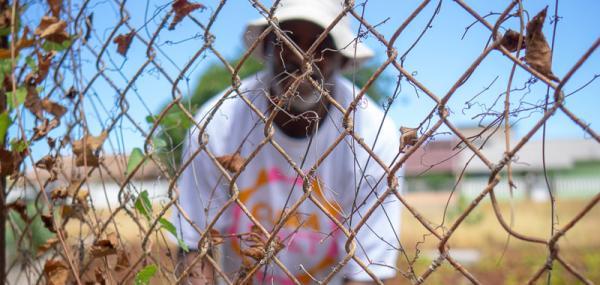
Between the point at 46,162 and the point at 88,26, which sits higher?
the point at 88,26

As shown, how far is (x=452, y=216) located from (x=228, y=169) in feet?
61.6

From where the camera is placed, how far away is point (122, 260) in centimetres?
126

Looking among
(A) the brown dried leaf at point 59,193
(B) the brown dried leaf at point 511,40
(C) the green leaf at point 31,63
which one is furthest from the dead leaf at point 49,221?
(B) the brown dried leaf at point 511,40

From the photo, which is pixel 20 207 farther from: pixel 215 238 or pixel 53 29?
pixel 215 238

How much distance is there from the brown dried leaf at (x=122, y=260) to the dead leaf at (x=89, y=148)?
0.72 ft

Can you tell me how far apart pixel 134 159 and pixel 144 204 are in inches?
4.3

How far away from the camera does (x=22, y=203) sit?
146cm

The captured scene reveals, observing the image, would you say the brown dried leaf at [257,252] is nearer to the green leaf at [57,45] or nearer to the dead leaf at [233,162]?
the dead leaf at [233,162]

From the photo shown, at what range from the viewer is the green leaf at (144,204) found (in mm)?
1179

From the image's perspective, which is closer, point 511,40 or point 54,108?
point 511,40

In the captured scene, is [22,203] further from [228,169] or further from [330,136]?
[330,136]

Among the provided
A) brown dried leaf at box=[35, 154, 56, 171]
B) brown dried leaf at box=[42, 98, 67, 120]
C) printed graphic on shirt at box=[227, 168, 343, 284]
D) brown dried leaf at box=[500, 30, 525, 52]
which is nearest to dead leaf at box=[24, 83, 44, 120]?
brown dried leaf at box=[42, 98, 67, 120]

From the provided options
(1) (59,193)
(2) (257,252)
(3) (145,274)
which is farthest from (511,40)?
(1) (59,193)

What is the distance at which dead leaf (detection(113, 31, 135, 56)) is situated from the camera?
1.25 m
